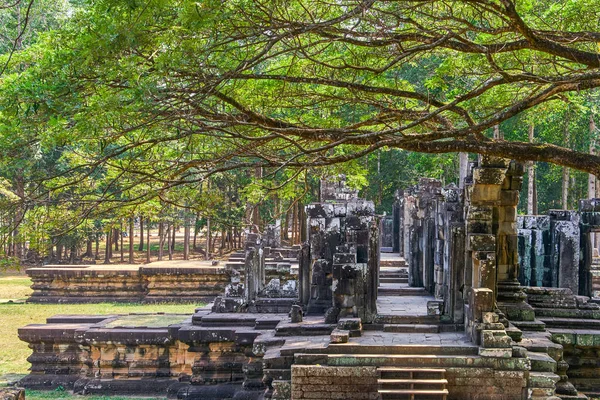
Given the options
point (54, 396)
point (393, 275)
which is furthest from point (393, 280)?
point (54, 396)

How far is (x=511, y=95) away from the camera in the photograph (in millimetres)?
14297

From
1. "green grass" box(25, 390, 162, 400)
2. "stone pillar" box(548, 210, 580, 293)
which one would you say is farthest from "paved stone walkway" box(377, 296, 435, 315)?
"green grass" box(25, 390, 162, 400)

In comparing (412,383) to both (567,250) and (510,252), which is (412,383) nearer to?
(510,252)

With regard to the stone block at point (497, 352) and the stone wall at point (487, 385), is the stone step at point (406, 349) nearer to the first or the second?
the stone block at point (497, 352)

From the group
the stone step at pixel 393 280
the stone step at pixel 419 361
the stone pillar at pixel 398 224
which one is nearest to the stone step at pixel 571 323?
the stone step at pixel 419 361

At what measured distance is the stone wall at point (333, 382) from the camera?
11648mm

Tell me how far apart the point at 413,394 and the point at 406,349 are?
2.95ft

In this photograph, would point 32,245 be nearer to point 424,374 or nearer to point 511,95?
point 424,374

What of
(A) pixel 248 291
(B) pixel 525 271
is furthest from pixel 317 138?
(B) pixel 525 271

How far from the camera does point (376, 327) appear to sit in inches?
539

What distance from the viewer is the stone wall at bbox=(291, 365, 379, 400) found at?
11.6 meters

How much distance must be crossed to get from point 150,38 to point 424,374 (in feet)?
18.6

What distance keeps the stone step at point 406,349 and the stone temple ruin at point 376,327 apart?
0.8 inches

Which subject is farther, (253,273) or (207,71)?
(253,273)
